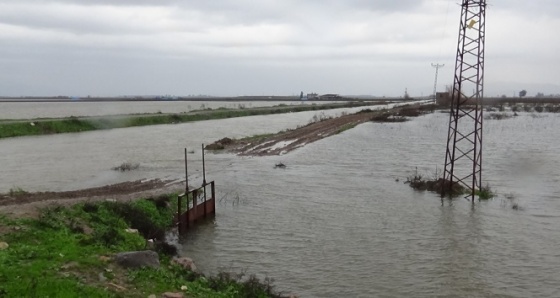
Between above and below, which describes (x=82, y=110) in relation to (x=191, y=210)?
above

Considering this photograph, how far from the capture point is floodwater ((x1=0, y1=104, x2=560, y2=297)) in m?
11.8

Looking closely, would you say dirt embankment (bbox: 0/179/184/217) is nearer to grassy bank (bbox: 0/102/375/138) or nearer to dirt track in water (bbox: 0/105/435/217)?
dirt track in water (bbox: 0/105/435/217)

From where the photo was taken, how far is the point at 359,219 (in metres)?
16.9

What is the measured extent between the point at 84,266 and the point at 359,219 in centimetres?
997

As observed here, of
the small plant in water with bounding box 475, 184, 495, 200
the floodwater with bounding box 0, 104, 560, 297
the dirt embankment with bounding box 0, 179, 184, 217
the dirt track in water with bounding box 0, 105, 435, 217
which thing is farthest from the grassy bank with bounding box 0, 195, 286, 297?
the small plant in water with bounding box 475, 184, 495, 200

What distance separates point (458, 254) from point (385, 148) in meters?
25.2

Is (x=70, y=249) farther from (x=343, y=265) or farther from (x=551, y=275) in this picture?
(x=551, y=275)

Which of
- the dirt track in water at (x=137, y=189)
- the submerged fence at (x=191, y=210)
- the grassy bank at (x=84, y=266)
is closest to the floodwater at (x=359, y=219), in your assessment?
the submerged fence at (x=191, y=210)

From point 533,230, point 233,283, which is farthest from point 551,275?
point 233,283

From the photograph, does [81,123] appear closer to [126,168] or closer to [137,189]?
[126,168]

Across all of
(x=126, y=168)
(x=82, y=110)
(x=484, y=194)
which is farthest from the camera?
(x=82, y=110)

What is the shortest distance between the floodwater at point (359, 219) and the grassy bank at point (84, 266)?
1.75 m

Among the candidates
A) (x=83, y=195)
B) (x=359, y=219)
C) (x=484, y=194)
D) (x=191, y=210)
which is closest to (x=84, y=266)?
(x=191, y=210)

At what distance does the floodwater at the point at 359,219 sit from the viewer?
38.8ft
